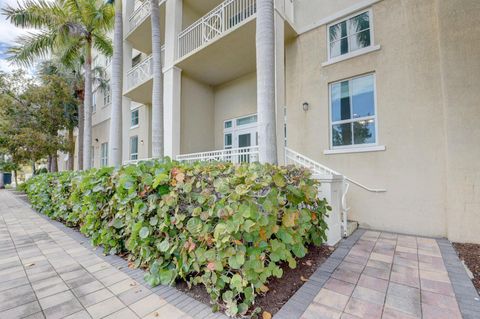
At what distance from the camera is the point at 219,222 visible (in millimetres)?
2381

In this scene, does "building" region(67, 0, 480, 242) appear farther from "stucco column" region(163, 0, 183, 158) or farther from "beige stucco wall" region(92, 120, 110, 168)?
"beige stucco wall" region(92, 120, 110, 168)

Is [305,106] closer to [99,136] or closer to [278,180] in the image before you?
[278,180]

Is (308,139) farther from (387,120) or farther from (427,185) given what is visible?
(427,185)

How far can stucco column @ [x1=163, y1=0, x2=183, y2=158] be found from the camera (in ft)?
25.4

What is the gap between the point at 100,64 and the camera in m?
17.9

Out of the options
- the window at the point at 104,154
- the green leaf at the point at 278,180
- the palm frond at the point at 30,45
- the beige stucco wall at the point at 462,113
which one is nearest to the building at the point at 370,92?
the beige stucco wall at the point at 462,113

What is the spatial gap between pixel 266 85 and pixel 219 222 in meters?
2.85

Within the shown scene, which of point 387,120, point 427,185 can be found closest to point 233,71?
point 387,120

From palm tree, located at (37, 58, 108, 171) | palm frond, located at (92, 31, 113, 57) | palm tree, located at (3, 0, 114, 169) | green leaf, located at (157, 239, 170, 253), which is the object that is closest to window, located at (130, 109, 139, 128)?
palm tree, located at (3, 0, 114, 169)

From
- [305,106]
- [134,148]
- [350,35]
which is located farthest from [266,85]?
[134,148]

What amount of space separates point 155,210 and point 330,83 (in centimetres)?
571

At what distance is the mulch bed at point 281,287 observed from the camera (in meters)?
2.45

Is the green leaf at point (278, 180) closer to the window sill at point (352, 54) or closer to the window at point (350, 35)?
the window sill at point (352, 54)

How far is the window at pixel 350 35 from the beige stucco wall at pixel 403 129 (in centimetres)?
24
